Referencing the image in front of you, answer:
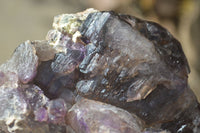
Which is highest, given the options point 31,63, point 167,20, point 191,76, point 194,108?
point 31,63

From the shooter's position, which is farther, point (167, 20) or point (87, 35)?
point (167, 20)

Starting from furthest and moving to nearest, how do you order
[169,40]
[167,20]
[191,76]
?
[167,20], [191,76], [169,40]

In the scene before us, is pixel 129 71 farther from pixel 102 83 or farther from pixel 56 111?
pixel 56 111

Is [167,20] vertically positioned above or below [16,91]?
below

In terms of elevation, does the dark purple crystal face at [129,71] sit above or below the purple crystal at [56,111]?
above

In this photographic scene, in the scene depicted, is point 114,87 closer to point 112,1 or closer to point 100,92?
point 100,92

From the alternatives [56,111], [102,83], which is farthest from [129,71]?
[56,111]

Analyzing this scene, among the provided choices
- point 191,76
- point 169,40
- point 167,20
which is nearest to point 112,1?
point 167,20

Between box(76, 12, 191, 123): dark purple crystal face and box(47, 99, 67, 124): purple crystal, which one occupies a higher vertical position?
box(76, 12, 191, 123): dark purple crystal face
